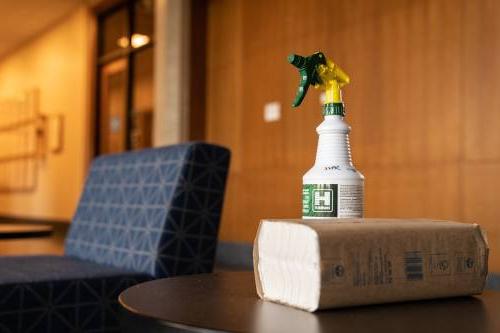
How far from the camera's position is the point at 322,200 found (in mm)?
1019

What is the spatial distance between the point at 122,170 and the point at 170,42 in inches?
161

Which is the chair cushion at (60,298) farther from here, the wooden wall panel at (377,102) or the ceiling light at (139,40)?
the ceiling light at (139,40)

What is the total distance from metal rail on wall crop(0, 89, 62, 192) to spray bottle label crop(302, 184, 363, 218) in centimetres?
882

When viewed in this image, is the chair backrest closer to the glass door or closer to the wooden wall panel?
the wooden wall panel

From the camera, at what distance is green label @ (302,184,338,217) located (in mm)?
1013

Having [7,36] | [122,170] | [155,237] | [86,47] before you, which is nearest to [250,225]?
[122,170]

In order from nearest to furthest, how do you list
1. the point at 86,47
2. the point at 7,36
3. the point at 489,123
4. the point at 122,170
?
the point at 122,170
the point at 489,123
the point at 86,47
the point at 7,36

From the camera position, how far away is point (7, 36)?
10625 mm

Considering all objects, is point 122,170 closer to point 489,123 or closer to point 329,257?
point 329,257

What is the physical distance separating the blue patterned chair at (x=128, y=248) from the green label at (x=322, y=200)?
92cm

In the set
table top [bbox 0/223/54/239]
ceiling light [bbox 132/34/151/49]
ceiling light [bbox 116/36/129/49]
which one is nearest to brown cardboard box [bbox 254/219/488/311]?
table top [bbox 0/223/54/239]

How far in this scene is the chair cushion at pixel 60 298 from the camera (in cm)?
165

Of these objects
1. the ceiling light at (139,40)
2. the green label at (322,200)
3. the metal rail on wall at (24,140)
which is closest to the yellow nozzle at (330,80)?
the green label at (322,200)

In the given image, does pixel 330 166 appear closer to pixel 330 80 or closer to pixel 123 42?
pixel 330 80
